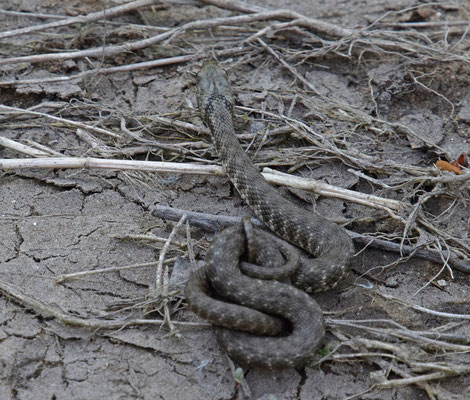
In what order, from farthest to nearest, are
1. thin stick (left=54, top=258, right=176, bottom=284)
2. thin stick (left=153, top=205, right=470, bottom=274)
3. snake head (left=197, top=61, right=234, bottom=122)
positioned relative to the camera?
snake head (left=197, top=61, right=234, bottom=122) → thin stick (left=153, top=205, right=470, bottom=274) → thin stick (left=54, top=258, right=176, bottom=284)

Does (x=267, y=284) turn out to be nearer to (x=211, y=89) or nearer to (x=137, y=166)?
(x=137, y=166)

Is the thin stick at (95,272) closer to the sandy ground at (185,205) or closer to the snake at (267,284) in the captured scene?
the sandy ground at (185,205)

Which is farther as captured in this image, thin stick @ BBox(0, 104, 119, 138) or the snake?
thin stick @ BBox(0, 104, 119, 138)

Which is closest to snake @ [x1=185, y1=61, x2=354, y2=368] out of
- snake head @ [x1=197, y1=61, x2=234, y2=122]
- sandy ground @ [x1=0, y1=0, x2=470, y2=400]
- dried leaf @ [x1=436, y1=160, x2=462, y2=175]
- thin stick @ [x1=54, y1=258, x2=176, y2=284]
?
sandy ground @ [x1=0, y1=0, x2=470, y2=400]

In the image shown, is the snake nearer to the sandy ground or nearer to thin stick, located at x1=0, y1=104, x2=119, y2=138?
the sandy ground

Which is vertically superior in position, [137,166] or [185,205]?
[137,166]

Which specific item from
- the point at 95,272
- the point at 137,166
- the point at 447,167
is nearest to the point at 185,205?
the point at 137,166
